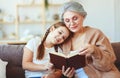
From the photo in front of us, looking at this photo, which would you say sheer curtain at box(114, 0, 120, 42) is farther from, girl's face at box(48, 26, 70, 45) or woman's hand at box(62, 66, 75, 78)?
woman's hand at box(62, 66, 75, 78)

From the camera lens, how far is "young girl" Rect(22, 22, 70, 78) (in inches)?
78.7

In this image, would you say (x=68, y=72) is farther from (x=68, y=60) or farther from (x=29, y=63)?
(x=29, y=63)

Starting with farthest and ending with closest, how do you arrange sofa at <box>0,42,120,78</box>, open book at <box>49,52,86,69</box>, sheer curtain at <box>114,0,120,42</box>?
sheer curtain at <box>114,0,120,42</box>
sofa at <box>0,42,120,78</box>
open book at <box>49,52,86,69</box>

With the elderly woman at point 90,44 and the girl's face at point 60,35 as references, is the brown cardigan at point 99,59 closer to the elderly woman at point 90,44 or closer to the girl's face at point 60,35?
the elderly woman at point 90,44

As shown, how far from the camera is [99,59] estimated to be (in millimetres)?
1791

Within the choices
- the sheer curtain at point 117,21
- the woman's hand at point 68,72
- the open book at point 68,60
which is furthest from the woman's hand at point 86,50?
the sheer curtain at point 117,21

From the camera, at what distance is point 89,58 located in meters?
1.92

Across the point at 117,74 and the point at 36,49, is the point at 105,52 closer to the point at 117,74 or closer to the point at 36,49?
the point at 117,74

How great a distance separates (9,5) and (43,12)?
2.25 ft

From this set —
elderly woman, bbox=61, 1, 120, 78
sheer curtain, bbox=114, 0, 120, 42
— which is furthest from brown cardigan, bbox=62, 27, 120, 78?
sheer curtain, bbox=114, 0, 120, 42

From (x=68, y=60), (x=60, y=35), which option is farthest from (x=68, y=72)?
(x=60, y=35)

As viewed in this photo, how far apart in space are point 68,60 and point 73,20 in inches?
15.9

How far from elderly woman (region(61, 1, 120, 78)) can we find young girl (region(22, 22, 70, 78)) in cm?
7

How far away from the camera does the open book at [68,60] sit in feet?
5.48
